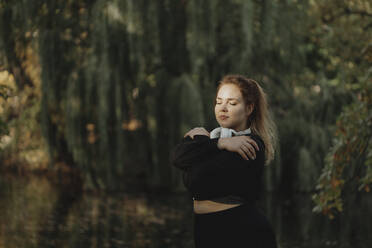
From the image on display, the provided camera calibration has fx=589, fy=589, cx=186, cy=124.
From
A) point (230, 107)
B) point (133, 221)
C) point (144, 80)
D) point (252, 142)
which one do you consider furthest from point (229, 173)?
point (144, 80)

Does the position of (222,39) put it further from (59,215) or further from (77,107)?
(59,215)

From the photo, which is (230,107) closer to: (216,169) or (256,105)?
(256,105)

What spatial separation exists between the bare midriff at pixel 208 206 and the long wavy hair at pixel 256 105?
13.6 inches

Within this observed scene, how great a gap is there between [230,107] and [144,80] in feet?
24.6

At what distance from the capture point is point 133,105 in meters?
9.84

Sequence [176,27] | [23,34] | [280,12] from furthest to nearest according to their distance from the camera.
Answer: [280,12], [176,27], [23,34]

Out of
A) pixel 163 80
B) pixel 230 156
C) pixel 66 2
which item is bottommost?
pixel 230 156

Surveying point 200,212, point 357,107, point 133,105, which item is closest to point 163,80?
point 133,105

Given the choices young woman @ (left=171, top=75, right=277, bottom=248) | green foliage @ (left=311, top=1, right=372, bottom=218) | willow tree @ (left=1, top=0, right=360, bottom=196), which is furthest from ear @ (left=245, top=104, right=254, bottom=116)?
willow tree @ (left=1, top=0, right=360, bottom=196)

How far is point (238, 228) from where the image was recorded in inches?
95.6

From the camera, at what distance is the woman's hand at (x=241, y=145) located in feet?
7.67

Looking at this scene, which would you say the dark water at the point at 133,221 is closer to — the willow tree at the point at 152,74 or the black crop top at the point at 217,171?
the willow tree at the point at 152,74

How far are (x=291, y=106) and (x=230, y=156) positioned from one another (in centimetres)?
908

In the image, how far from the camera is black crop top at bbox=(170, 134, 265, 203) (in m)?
2.38
